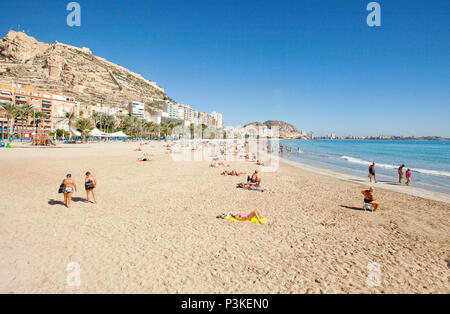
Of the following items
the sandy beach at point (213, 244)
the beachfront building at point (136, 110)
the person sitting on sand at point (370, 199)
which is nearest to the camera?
the sandy beach at point (213, 244)

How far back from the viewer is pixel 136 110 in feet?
362

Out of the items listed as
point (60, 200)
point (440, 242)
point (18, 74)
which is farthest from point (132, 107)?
point (440, 242)

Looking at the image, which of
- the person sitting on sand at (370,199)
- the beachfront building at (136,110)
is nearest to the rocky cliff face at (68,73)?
the beachfront building at (136,110)

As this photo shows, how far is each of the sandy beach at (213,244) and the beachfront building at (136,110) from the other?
10667 centimetres

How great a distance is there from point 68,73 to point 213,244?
127 metres

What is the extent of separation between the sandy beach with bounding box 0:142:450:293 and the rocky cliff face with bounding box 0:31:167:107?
344 feet

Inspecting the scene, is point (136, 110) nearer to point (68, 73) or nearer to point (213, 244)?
point (68, 73)

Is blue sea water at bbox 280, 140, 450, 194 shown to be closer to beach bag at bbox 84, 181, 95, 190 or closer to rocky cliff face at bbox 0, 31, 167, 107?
beach bag at bbox 84, 181, 95, 190

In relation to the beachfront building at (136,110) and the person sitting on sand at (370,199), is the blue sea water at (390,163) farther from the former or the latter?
the beachfront building at (136,110)

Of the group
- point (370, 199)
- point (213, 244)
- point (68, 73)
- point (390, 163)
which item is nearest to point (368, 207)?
point (370, 199)

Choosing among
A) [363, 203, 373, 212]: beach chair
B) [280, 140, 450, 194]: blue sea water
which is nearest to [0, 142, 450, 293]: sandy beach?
[363, 203, 373, 212]: beach chair

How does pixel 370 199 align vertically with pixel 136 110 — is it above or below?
below

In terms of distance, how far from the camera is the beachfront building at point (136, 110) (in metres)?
109
